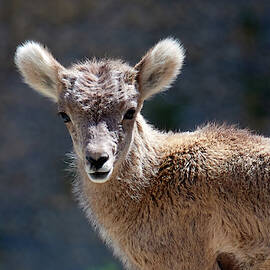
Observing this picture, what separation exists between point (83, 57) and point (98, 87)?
10.7 meters

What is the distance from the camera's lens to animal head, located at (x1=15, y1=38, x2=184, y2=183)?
7.16 metres

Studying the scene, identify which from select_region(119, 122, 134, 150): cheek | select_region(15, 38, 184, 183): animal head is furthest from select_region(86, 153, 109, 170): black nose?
select_region(119, 122, 134, 150): cheek

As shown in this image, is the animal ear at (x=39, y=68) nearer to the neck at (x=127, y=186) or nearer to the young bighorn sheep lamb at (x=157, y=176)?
the young bighorn sheep lamb at (x=157, y=176)

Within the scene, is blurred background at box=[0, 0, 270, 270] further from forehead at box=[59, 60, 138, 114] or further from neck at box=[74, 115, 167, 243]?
forehead at box=[59, 60, 138, 114]

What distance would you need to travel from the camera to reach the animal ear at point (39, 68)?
322 inches

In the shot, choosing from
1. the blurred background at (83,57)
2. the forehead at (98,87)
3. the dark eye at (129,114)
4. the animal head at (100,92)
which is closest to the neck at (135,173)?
the animal head at (100,92)

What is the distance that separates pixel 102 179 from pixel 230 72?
1163 cm

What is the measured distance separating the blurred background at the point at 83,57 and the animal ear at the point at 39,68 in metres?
8.69

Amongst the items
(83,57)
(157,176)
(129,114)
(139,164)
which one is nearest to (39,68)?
(129,114)

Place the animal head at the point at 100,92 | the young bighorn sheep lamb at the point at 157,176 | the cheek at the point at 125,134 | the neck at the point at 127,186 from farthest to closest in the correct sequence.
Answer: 1. the neck at the point at 127,186
2. the cheek at the point at 125,134
3. the young bighorn sheep lamb at the point at 157,176
4. the animal head at the point at 100,92

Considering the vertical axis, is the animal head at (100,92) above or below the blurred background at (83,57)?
below

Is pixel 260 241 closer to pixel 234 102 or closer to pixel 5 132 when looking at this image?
pixel 234 102

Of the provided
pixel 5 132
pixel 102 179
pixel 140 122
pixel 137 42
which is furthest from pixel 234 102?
pixel 102 179

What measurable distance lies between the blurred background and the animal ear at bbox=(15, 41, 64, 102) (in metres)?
8.69
